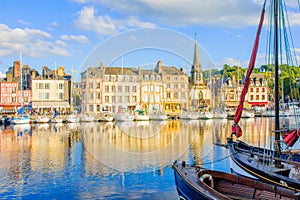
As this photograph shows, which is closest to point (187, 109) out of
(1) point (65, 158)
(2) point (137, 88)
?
(2) point (137, 88)

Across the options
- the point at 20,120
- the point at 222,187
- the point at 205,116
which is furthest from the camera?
the point at 205,116

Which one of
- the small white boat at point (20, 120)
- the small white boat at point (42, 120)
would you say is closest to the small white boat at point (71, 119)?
the small white boat at point (42, 120)

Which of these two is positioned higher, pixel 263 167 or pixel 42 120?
pixel 42 120

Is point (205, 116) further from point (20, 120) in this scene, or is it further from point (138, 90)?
point (20, 120)

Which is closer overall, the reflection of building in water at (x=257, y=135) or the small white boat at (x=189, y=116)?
the reflection of building in water at (x=257, y=135)

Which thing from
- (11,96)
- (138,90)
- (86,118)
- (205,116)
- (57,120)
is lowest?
(57,120)

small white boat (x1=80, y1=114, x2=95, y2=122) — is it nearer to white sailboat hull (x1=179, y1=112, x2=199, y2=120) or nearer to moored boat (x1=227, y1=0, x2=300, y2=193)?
white sailboat hull (x1=179, y1=112, x2=199, y2=120)

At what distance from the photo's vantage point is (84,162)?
94.2 feet

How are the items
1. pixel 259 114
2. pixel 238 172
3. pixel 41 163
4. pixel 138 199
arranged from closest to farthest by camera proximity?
pixel 138 199 < pixel 238 172 < pixel 41 163 < pixel 259 114

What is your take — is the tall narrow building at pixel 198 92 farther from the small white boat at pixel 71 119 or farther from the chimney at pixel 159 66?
the small white boat at pixel 71 119

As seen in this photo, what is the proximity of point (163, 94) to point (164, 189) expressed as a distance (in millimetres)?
81579

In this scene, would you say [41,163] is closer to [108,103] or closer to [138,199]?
[138,199]

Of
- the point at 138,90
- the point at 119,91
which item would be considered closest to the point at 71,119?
the point at 119,91

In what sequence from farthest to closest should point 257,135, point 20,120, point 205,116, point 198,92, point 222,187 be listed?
point 198,92
point 205,116
point 20,120
point 257,135
point 222,187
